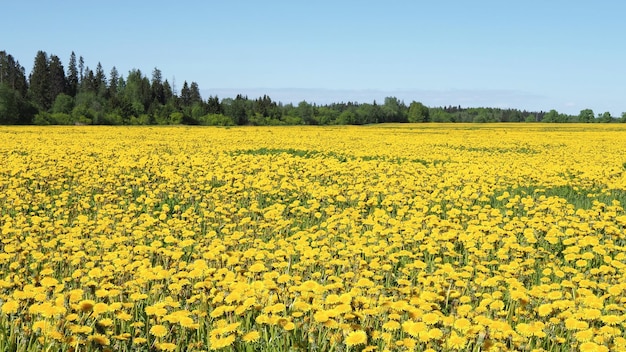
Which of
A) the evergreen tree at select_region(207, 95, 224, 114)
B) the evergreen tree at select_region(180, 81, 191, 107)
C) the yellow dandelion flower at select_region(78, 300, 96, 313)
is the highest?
the evergreen tree at select_region(180, 81, 191, 107)

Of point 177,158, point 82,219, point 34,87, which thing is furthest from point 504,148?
point 34,87

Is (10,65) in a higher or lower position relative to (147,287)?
higher

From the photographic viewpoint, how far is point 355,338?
3.13 metres

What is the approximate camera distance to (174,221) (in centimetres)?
765

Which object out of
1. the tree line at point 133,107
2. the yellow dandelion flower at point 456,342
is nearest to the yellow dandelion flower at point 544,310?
the yellow dandelion flower at point 456,342

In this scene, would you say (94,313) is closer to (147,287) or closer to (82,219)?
(147,287)

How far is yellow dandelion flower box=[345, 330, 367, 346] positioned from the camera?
10.1 feet

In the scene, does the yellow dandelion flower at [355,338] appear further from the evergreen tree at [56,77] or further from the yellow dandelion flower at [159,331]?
the evergreen tree at [56,77]

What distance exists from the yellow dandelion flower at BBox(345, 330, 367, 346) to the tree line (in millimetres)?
70756

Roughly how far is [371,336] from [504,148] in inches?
989

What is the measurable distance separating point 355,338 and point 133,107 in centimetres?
9471

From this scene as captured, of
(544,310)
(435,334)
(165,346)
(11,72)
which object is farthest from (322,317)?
(11,72)

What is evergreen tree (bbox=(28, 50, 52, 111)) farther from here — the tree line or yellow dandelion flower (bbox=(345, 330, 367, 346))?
yellow dandelion flower (bbox=(345, 330, 367, 346))

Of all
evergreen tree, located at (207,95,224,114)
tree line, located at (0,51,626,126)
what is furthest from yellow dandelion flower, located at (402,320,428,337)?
evergreen tree, located at (207,95,224,114)
